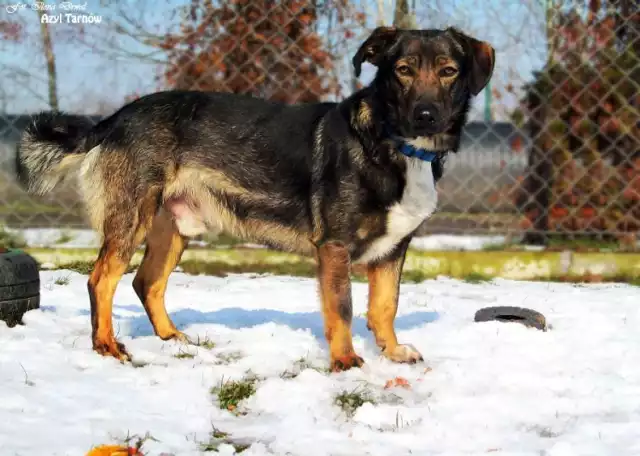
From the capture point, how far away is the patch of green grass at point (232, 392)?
2.82m

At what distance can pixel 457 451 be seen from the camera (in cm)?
236

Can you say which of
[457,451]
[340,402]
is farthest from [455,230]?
[457,451]

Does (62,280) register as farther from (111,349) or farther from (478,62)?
(478,62)

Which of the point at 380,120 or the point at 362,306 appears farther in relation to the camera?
the point at 362,306

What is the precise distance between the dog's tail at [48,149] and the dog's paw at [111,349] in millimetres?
858

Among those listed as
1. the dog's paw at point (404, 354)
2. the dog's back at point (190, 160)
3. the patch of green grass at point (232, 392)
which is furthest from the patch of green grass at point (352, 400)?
the dog's back at point (190, 160)

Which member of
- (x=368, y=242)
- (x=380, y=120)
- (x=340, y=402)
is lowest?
(x=340, y=402)

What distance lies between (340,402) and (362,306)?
2092 mm

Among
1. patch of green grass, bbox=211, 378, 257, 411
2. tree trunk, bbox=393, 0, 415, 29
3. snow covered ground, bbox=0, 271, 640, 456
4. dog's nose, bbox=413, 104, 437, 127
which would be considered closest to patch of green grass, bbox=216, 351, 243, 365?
snow covered ground, bbox=0, 271, 640, 456

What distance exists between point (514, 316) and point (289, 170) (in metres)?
1.56

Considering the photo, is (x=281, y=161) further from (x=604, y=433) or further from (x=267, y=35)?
(x=267, y=35)

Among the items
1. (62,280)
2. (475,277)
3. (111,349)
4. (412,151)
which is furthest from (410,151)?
(62,280)

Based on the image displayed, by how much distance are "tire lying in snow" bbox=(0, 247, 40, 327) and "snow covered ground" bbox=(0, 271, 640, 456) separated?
91 millimetres

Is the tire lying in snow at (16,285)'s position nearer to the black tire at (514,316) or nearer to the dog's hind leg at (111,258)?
the dog's hind leg at (111,258)
